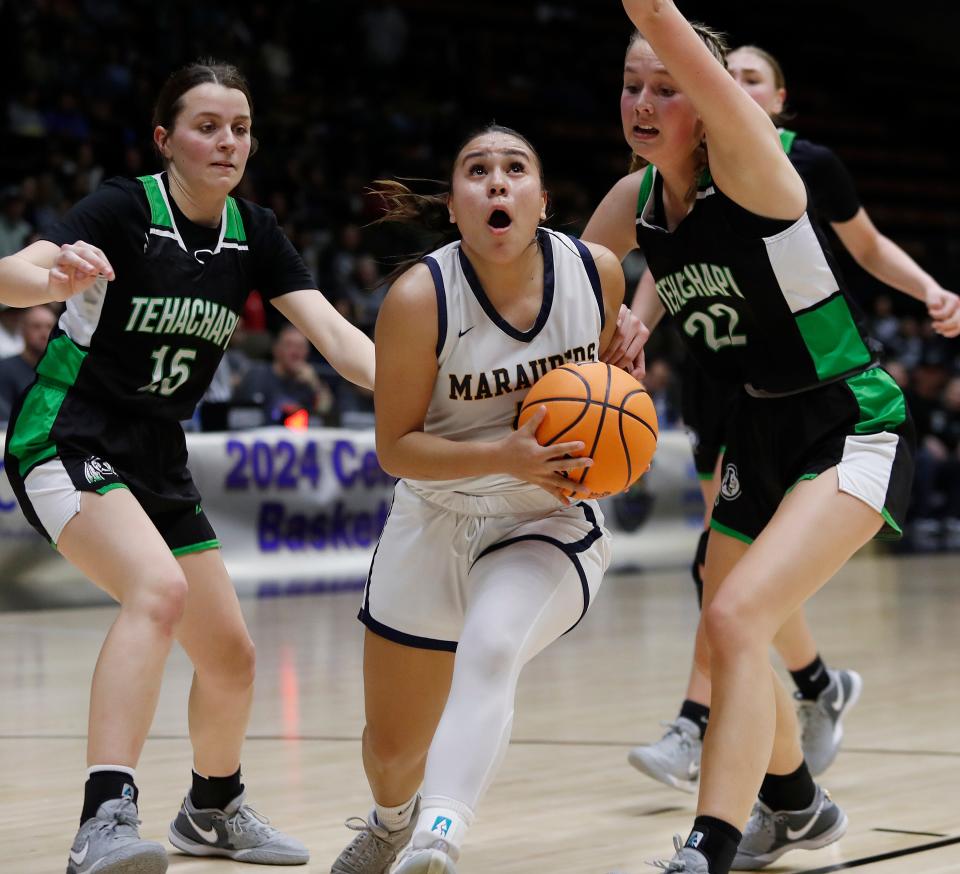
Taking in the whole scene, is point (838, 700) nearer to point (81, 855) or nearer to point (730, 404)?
point (730, 404)

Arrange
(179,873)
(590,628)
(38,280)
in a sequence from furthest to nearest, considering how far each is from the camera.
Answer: (590,628)
(179,873)
(38,280)

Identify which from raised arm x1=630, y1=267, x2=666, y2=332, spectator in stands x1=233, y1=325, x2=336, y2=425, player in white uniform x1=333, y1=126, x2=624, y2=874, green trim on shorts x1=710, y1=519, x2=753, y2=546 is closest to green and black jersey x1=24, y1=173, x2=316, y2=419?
player in white uniform x1=333, y1=126, x2=624, y2=874

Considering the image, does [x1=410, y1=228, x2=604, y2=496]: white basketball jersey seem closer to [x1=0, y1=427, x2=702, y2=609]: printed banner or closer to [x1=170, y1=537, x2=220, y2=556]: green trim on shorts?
[x1=170, y1=537, x2=220, y2=556]: green trim on shorts

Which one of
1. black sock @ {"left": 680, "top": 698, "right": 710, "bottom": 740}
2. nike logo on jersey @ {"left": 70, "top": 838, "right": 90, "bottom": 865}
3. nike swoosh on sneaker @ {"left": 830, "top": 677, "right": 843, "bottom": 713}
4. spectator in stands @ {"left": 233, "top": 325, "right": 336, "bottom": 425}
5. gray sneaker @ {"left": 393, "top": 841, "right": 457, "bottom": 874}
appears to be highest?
spectator in stands @ {"left": 233, "top": 325, "right": 336, "bottom": 425}

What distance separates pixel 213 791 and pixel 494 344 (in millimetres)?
1397

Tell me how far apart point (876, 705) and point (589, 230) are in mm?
2646

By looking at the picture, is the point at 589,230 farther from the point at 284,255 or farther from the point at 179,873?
the point at 179,873

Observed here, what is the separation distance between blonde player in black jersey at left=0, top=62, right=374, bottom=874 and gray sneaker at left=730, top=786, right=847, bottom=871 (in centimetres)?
110

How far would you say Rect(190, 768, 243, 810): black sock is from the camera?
386 cm

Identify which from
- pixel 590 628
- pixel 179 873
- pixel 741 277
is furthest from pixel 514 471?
pixel 590 628

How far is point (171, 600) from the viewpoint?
3402 millimetres

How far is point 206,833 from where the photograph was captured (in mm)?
3861

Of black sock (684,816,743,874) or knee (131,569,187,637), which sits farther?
knee (131,569,187,637)

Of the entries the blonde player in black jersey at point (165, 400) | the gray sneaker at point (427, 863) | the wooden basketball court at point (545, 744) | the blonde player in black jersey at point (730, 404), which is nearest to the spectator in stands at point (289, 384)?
the wooden basketball court at point (545, 744)
